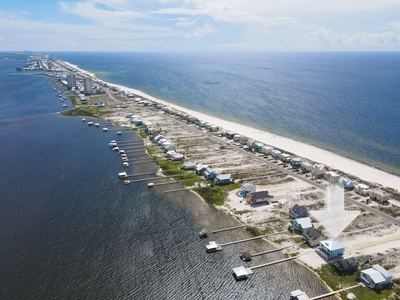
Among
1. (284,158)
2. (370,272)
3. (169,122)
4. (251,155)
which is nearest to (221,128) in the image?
(169,122)

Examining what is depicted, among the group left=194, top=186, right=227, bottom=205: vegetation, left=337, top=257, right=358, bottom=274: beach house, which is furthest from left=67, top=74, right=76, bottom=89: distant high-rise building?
left=337, top=257, right=358, bottom=274: beach house

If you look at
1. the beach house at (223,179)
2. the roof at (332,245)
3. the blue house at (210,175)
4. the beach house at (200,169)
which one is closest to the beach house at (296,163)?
the beach house at (223,179)

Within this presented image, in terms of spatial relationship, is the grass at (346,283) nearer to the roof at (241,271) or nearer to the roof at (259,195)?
the roof at (241,271)

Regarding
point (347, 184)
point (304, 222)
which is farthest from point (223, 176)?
point (347, 184)

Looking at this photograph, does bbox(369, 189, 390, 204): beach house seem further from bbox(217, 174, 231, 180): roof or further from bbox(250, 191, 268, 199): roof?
bbox(217, 174, 231, 180): roof

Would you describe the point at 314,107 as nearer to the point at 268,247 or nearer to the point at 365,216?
the point at 365,216
